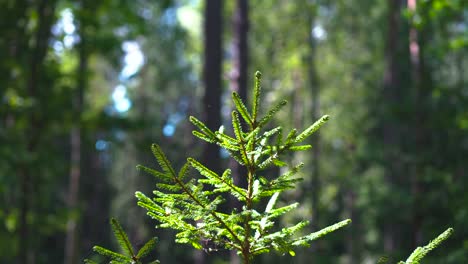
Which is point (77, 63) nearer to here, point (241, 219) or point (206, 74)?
point (206, 74)

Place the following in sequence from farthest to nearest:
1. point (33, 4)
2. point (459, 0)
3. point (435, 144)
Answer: point (435, 144), point (33, 4), point (459, 0)

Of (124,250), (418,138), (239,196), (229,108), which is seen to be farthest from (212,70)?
(124,250)

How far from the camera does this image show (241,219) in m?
1.45

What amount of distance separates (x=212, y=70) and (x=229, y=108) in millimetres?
2056

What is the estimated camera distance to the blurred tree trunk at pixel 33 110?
22.9 feet

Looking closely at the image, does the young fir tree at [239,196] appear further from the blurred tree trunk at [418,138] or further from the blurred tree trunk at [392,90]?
the blurred tree trunk at [392,90]

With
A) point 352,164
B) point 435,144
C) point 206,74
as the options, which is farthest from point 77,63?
point 352,164

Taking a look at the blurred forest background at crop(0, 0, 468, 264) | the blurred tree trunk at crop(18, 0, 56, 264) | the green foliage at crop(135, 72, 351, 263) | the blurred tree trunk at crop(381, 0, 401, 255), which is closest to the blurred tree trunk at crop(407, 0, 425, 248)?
the blurred forest background at crop(0, 0, 468, 264)

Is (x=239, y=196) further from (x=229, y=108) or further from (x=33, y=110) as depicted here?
(x=229, y=108)

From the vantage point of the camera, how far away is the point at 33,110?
6996 millimetres

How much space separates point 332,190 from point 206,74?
48.0 ft

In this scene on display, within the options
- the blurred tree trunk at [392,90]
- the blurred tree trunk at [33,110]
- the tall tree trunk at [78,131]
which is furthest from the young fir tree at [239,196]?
the blurred tree trunk at [392,90]

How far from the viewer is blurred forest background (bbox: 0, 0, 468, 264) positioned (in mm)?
7348

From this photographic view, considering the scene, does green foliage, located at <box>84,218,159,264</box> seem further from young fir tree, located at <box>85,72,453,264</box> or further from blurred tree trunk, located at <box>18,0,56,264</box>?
blurred tree trunk, located at <box>18,0,56,264</box>
